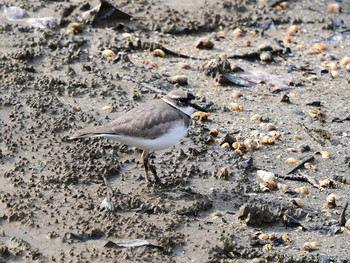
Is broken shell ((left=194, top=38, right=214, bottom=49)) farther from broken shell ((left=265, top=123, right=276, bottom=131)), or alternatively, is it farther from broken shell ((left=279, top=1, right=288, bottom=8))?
broken shell ((left=265, top=123, right=276, bottom=131))

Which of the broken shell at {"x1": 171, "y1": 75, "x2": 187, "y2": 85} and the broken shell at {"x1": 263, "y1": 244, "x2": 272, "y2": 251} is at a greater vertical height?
the broken shell at {"x1": 263, "y1": 244, "x2": 272, "y2": 251}

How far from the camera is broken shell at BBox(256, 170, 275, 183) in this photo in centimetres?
641

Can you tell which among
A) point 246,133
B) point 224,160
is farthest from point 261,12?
point 224,160

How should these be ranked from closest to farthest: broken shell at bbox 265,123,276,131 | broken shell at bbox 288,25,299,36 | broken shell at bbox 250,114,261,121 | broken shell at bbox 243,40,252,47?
broken shell at bbox 265,123,276,131 < broken shell at bbox 250,114,261,121 < broken shell at bbox 243,40,252,47 < broken shell at bbox 288,25,299,36

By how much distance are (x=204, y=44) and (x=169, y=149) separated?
2.87 m

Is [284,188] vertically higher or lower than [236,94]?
higher

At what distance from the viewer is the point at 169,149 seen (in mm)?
6992

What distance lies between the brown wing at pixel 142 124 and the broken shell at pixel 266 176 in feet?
3.30

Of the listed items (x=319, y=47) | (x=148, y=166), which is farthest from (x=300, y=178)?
(x=319, y=47)

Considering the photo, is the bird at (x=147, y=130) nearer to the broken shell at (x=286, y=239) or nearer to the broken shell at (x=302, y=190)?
the broken shell at (x=302, y=190)

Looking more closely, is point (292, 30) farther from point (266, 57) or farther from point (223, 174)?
point (223, 174)

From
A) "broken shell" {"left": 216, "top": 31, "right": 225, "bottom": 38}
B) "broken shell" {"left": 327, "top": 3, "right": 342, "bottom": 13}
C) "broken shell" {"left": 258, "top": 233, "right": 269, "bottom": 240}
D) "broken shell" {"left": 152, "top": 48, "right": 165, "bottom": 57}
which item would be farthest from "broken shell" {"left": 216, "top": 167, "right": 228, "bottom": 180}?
"broken shell" {"left": 327, "top": 3, "right": 342, "bottom": 13}

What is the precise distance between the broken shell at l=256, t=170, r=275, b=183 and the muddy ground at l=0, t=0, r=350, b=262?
74 mm

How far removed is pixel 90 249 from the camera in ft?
16.8
